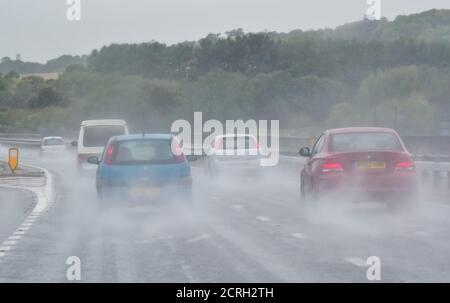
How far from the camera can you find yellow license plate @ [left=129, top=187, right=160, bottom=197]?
2075cm

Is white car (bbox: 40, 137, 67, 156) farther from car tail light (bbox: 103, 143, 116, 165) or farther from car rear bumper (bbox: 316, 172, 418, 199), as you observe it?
car rear bumper (bbox: 316, 172, 418, 199)

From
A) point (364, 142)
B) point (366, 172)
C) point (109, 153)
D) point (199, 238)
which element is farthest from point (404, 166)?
point (109, 153)

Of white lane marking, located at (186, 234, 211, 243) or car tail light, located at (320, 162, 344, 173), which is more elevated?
car tail light, located at (320, 162, 344, 173)

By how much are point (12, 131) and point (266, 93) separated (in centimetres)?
2795

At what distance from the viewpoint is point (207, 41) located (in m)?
155

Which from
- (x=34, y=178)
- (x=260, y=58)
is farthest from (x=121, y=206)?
(x=260, y=58)

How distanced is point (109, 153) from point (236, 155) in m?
14.5

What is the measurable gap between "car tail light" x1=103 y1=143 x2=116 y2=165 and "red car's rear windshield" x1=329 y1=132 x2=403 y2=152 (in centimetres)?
405

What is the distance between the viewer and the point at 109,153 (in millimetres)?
21438

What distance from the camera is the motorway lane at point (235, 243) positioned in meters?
12.8

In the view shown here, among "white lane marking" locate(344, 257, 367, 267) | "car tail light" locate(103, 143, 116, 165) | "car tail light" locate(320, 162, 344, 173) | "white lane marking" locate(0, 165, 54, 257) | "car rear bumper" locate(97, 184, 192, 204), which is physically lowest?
"white lane marking" locate(0, 165, 54, 257)

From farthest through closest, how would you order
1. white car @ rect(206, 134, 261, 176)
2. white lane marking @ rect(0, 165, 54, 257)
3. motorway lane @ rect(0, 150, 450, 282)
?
1. white car @ rect(206, 134, 261, 176)
2. white lane marking @ rect(0, 165, 54, 257)
3. motorway lane @ rect(0, 150, 450, 282)

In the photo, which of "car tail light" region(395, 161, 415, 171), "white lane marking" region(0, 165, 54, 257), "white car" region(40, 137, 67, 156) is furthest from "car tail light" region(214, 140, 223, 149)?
"white car" region(40, 137, 67, 156)
